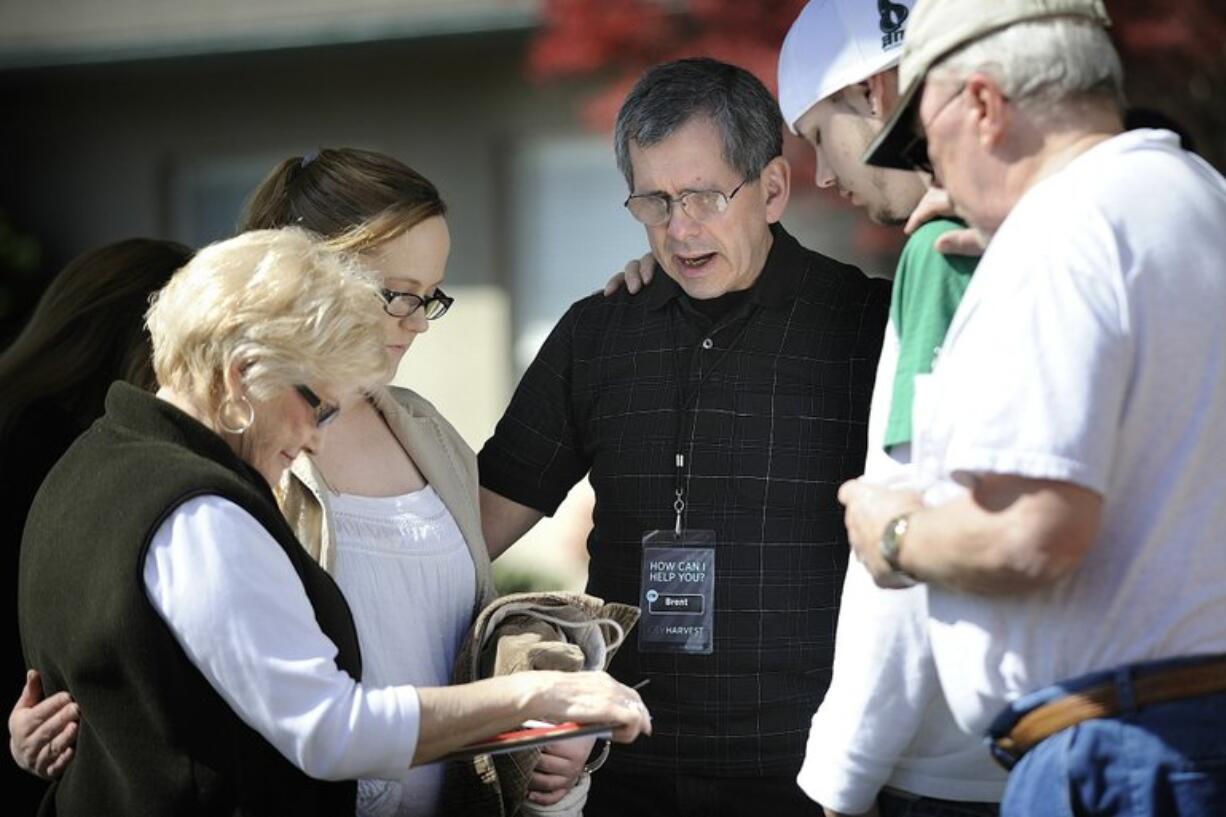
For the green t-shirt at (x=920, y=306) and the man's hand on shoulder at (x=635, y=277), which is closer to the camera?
the green t-shirt at (x=920, y=306)

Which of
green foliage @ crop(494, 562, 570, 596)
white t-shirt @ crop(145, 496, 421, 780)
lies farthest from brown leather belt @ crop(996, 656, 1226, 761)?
green foliage @ crop(494, 562, 570, 596)

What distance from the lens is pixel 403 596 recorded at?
9.07 feet

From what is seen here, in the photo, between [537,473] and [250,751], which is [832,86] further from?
[250,751]

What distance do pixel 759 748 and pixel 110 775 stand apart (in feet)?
4.03

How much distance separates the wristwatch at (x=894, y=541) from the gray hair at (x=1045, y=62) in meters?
0.51

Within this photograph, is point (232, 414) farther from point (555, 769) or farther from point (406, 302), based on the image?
point (555, 769)

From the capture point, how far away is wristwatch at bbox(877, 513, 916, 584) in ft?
6.68

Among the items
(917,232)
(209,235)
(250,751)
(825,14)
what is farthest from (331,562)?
(209,235)

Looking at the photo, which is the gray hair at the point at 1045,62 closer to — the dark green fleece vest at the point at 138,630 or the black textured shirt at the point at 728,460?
the dark green fleece vest at the point at 138,630

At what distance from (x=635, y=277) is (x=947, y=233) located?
1115mm

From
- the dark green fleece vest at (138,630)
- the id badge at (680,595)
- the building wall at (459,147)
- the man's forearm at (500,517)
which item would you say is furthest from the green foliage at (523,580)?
the dark green fleece vest at (138,630)

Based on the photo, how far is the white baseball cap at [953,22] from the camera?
6.54 ft

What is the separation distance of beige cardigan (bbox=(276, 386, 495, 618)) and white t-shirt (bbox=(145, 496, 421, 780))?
1.60ft

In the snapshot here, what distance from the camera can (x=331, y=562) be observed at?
8.78 ft
